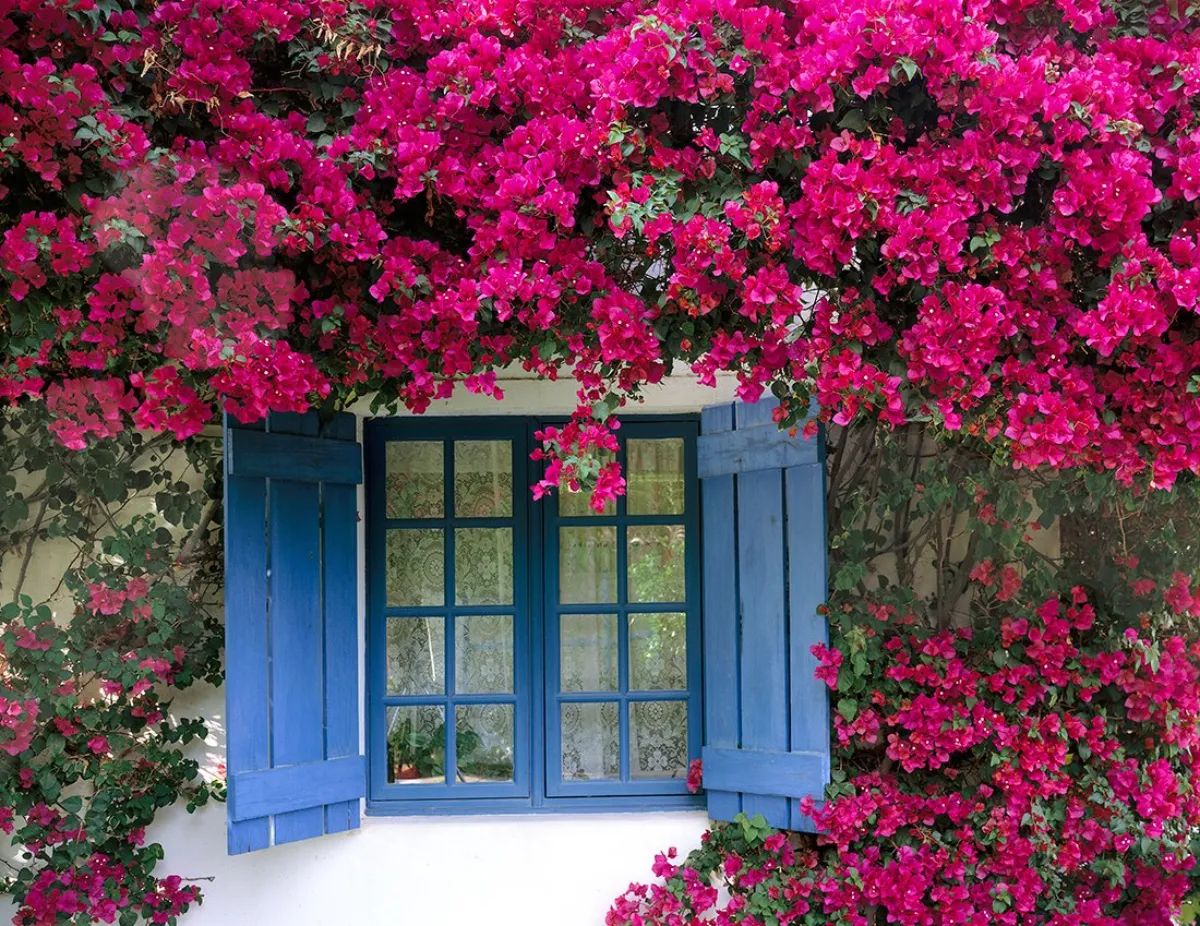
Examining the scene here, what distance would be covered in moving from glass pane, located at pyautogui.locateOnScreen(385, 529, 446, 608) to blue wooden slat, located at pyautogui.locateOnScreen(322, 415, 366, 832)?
26 centimetres

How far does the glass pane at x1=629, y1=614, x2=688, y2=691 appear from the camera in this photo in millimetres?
3889

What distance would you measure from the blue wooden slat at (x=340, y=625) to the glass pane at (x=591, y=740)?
0.71 metres

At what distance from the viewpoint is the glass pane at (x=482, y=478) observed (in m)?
3.88

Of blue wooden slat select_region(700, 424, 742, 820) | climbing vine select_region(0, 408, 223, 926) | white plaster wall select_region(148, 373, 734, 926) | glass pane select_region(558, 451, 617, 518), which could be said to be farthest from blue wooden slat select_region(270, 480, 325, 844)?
blue wooden slat select_region(700, 424, 742, 820)

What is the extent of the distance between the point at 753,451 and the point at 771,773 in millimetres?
1005

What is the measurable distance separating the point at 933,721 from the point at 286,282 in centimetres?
232

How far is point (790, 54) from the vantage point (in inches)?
103

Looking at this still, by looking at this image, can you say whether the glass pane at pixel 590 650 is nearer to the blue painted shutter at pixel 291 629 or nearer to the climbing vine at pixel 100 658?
the blue painted shutter at pixel 291 629

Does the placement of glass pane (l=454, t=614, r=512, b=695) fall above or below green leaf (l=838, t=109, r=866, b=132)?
below

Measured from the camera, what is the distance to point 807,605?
11.4 ft

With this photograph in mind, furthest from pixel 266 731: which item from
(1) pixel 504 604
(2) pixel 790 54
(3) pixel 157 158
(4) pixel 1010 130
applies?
(4) pixel 1010 130

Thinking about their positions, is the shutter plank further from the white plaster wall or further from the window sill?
the white plaster wall

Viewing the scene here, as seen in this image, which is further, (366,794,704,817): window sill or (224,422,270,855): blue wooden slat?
(366,794,704,817): window sill

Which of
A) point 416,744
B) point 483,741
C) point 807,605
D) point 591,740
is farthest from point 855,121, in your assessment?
point 416,744
